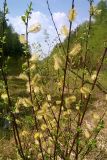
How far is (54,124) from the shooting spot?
475 centimetres

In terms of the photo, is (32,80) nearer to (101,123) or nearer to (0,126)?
(101,123)

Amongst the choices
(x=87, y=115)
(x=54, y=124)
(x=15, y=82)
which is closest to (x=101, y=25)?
(x=15, y=82)

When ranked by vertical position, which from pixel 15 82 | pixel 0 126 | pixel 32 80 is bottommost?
pixel 15 82

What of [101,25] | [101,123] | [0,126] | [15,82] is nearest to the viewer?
[101,123]

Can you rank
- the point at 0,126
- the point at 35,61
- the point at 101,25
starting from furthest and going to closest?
the point at 101,25 → the point at 0,126 → the point at 35,61

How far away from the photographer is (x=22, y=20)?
3873 mm

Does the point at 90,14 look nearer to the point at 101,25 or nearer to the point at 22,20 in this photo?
the point at 22,20

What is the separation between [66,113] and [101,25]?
26851 mm

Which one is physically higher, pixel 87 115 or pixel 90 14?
pixel 90 14

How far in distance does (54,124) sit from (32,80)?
87 centimetres

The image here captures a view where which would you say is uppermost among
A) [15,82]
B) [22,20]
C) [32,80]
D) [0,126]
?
[22,20]

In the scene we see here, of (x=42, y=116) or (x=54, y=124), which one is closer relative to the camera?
(x=42, y=116)

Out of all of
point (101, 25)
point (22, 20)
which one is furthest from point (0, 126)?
point (101, 25)

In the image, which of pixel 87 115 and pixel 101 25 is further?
pixel 101 25
